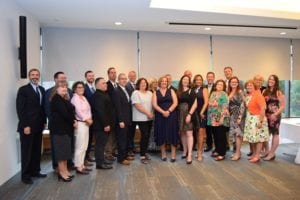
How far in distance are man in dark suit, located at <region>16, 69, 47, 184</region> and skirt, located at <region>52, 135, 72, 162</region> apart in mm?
341

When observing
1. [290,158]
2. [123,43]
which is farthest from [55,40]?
[290,158]

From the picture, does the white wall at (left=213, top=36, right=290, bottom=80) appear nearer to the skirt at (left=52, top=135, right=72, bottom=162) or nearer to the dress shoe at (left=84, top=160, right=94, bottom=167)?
the dress shoe at (left=84, top=160, right=94, bottom=167)

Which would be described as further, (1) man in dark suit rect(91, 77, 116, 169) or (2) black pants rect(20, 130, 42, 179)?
(1) man in dark suit rect(91, 77, 116, 169)

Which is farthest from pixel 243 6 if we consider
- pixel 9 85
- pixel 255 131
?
pixel 9 85

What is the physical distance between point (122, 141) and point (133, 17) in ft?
7.25

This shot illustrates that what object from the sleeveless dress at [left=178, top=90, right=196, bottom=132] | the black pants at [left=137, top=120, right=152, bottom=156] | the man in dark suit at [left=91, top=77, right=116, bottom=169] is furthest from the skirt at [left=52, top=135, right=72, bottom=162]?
the sleeveless dress at [left=178, top=90, right=196, bottom=132]

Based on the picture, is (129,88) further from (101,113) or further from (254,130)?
(254,130)

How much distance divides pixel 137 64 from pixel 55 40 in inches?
71.1

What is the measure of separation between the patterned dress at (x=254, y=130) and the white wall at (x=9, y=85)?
140 inches

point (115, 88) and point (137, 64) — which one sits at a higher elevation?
point (137, 64)

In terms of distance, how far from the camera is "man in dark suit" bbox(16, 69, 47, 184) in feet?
12.1

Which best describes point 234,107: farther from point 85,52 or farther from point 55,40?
point 55,40

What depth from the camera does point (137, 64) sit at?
644 centimetres

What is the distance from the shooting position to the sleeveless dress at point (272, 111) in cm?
472
